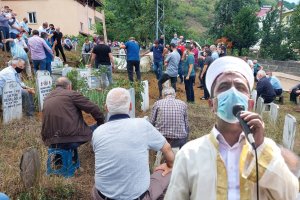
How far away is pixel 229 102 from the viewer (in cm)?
159

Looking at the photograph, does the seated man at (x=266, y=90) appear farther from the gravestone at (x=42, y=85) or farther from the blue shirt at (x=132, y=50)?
the gravestone at (x=42, y=85)

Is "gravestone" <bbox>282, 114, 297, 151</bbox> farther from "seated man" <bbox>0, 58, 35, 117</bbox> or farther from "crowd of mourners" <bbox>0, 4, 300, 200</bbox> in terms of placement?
"seated man" <bbox>0, 58, 35, 117</bbox>

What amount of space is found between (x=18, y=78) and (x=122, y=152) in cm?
518

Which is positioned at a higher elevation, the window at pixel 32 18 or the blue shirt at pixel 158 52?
the window at pixel 32 18

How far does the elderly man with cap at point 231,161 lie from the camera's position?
1443 mm

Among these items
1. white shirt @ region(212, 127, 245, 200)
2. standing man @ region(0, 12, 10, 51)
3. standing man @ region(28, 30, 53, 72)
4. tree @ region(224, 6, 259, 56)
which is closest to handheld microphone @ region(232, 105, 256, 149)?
white shirt @ region(212, 127, 245, 200)

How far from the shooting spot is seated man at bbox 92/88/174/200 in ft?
10.3

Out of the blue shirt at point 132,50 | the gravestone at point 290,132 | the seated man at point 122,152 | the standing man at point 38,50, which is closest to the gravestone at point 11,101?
A: the standing man at point 38,50

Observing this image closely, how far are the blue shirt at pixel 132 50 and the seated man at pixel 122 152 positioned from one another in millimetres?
8067

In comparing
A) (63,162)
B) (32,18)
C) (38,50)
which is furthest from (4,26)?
(32,18)

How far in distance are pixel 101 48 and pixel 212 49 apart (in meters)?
4.89

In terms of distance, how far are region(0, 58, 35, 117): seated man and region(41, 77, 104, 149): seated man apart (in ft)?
9.40

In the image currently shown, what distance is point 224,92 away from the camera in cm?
165

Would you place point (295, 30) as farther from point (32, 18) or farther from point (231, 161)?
point (231, 161)
